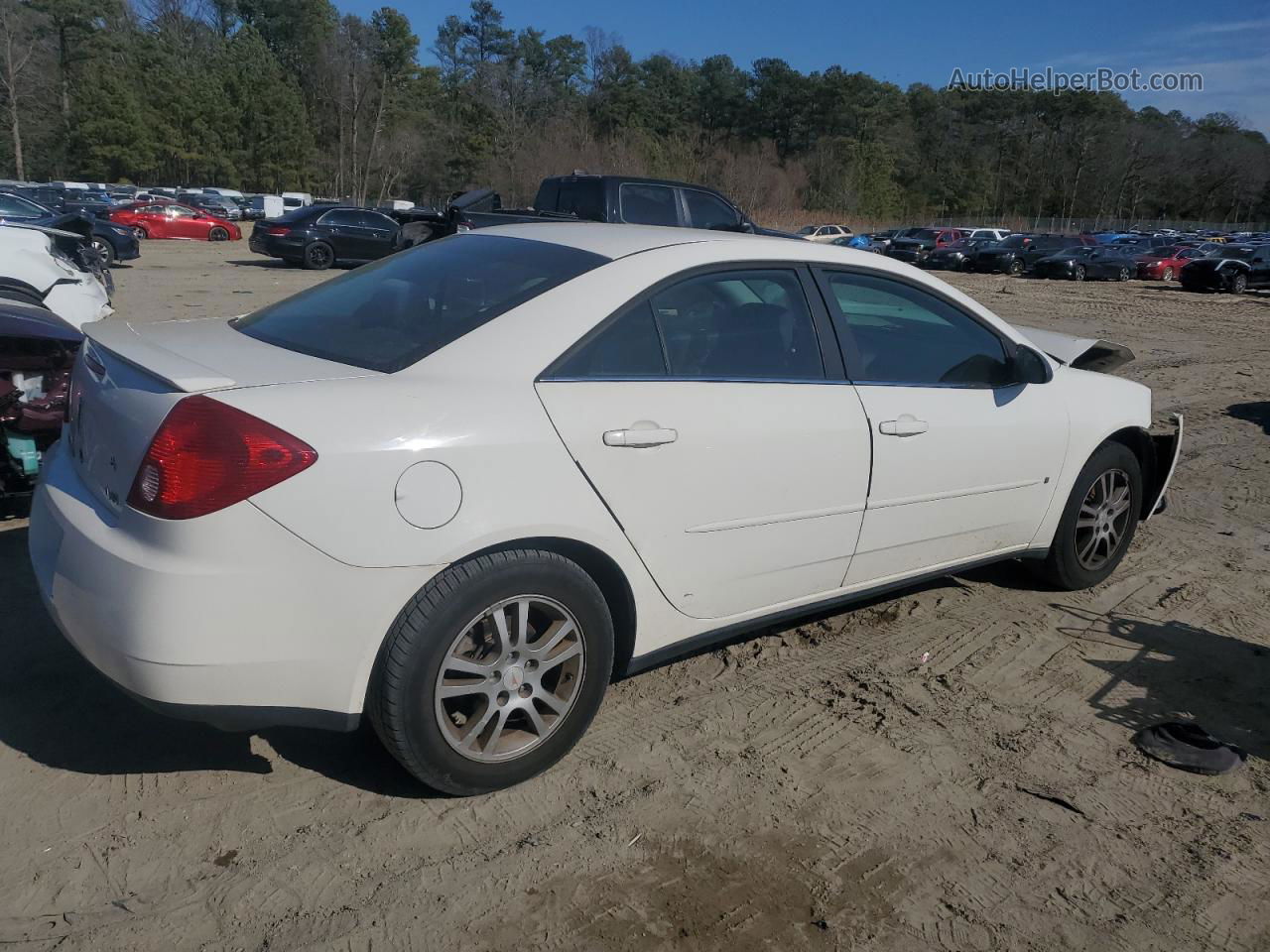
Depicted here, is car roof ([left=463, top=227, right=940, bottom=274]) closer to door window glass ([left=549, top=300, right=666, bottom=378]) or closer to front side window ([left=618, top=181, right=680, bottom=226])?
door window glass ([left=549, top=300, right=666, bottom=378])

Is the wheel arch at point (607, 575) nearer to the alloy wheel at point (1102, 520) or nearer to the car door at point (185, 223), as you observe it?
the alloy wheel at point (1102, 520)

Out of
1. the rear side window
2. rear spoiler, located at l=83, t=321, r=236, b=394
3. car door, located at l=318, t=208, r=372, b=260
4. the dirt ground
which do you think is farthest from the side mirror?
car door, located at l=318, t=208, r=372, b=260

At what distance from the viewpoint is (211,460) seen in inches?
96.1

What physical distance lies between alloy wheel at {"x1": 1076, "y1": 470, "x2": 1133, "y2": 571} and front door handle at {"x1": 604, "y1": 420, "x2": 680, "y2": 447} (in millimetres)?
2467

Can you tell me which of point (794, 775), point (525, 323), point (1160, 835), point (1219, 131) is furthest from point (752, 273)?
point (1219, 131)

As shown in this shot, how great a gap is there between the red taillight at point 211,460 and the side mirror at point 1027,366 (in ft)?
9.53

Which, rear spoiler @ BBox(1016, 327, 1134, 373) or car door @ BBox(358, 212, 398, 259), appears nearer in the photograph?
rear spoiler @ BBox(1016, 327, 1134, 373)

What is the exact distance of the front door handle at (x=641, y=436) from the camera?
2.92 m

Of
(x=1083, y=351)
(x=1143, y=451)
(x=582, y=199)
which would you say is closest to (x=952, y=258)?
(x=582, y=199)

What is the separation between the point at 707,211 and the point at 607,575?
34.2ft

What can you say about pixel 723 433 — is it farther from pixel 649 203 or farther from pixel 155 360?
pixel 649 203

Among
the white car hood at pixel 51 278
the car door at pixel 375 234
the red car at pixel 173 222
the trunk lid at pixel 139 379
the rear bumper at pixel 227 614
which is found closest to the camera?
the rear bumper at pixel 227 614

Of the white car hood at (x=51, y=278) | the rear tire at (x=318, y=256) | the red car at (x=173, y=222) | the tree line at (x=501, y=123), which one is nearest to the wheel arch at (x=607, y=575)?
the white car hood at (x=51, y=278)

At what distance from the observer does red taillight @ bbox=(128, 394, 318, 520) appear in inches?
95.7
